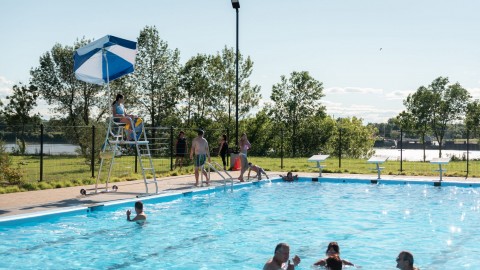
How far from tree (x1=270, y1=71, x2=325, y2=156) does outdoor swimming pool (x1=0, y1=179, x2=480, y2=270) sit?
106ft

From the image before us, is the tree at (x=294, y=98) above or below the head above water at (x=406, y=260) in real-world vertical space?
above

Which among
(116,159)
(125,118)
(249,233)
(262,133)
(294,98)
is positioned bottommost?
(249,233)

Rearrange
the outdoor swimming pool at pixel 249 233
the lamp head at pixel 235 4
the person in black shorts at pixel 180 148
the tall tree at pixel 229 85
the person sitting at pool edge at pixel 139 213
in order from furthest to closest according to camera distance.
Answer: the tall tree at pixel 229 85, the person in black shorts at pixel 180 148, the lamp head at pixel 235 4, the person sitting at pool edge at pixel 139 213, the outdoor swimming pool at pixel 249 233

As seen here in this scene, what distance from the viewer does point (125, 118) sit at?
13.0m

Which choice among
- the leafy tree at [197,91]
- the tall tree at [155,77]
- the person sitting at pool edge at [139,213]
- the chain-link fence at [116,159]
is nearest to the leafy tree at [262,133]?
the chain-link fence at [116,159]

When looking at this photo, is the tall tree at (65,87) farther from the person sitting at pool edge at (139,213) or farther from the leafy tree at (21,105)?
the person sitting at pool edge at (139,213)

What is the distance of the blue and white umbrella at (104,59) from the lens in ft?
44.0

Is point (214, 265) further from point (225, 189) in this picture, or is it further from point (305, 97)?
point (305, 97)

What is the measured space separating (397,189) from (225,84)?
2644cm

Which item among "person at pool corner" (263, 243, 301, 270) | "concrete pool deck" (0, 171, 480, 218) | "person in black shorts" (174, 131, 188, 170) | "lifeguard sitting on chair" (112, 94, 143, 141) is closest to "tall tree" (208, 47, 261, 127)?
"person in black shorts" (174, 131, 188, 170)

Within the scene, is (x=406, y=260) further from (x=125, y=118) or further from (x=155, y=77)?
(x=155, y=77)

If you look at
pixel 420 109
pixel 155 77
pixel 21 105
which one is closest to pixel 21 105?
pixel 21 105

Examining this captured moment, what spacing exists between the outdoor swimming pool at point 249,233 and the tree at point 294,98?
3221cm

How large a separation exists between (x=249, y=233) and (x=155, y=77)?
35.9 metres
